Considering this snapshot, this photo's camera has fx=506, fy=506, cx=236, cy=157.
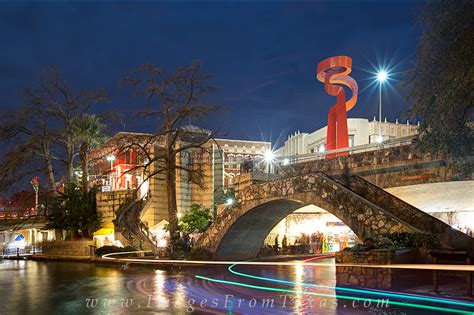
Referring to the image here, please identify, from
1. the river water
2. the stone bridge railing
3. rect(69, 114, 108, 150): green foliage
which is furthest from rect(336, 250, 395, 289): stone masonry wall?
rect(69, 114, 108, 150): green foliage

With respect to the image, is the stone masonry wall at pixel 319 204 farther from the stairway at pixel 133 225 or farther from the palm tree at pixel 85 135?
the palm tree at pixel 85 135

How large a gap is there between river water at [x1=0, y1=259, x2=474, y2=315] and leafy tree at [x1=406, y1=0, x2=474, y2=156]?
18.1 feet

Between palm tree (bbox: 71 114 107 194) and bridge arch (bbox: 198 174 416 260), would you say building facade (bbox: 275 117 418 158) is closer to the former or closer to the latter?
palm tree (bbox: 71 114 107 194)

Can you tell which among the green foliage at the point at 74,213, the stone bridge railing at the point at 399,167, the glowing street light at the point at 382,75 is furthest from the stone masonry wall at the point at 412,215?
the green foliage at the point at 74,213

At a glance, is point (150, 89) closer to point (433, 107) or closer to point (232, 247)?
point (232, 247)

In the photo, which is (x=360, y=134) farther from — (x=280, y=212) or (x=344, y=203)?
(x=344, y=203)

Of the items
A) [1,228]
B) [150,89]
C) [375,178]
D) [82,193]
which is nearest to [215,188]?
[82,193]

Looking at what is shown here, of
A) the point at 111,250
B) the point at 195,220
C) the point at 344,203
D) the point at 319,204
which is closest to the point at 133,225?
the point at 111,250

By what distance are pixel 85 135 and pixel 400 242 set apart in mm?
33540

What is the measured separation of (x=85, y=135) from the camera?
42438 millimetres

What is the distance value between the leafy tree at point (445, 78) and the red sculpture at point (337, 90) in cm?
2879

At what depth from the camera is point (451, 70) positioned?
44.1 feet

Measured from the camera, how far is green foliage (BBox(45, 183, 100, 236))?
40644 mm

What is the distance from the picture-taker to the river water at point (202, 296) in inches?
421
